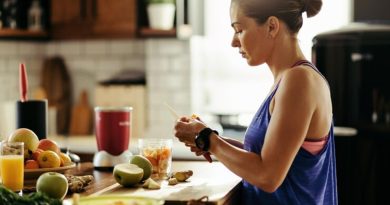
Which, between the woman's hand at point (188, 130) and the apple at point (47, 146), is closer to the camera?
the woman's hand at point (188, 130)

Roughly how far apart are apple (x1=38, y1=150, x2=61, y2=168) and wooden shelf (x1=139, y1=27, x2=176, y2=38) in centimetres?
232

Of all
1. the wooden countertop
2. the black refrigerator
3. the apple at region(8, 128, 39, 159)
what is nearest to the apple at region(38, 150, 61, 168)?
the apple at region(8, 128, 39, 159)

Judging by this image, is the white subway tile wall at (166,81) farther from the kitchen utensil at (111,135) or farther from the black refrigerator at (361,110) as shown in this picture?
the kitchen utensil at (111,135)

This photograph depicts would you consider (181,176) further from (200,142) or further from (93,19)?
(93,19)

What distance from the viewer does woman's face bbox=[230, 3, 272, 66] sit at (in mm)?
2143

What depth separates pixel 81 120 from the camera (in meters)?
5.09

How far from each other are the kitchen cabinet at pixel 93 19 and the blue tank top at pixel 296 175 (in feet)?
8.89

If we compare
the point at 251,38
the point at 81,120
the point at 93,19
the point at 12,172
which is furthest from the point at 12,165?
the point at 81,120

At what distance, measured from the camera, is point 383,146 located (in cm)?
366

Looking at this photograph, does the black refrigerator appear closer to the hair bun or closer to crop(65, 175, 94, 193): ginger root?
the hair bun

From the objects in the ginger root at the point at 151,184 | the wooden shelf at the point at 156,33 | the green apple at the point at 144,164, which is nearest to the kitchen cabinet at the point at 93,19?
the wooden shelf at the point at 156,33

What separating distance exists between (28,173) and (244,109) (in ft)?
8.63

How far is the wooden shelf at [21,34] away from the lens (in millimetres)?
4760

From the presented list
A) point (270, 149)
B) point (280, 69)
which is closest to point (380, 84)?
Result: point (280, 69)
